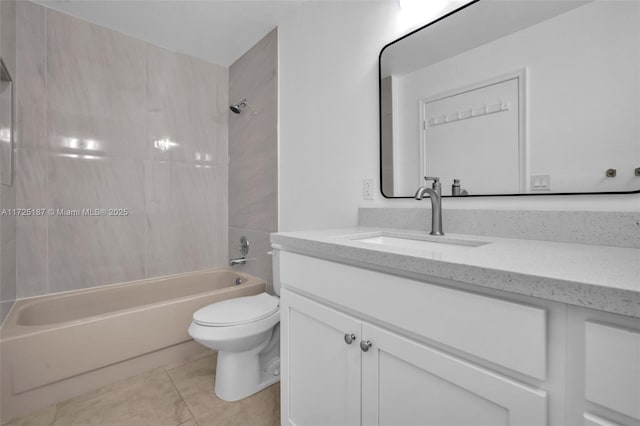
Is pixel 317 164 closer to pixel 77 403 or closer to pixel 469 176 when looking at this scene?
pixel 469 176

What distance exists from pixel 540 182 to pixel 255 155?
1.91 m

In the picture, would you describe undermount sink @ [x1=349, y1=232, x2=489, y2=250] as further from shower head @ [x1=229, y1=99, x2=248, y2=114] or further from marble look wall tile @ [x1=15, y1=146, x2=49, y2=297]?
marble look wall tile @ [x1=15, y1=146, x2=49, y2=297]

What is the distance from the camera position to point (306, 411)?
1.02 metres

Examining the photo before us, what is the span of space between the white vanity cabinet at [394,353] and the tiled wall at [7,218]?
1585 millimetres

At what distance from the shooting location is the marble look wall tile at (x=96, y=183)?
1.94 metres

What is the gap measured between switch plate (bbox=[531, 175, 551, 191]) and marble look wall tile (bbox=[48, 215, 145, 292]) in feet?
8.14

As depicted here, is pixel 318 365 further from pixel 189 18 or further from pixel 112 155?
pixel 189 18

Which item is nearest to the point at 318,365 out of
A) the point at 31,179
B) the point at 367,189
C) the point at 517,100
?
the point at 367,189

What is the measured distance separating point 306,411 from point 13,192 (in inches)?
82.9

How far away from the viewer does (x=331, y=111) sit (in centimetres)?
169

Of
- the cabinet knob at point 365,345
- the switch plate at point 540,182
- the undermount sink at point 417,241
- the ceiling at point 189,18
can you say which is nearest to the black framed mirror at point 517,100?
the switch plate at point 540,182

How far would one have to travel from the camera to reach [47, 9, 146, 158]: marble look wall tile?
193cm

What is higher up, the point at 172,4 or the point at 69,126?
the point at 172,4

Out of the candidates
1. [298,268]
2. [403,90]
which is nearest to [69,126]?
[298,268]
